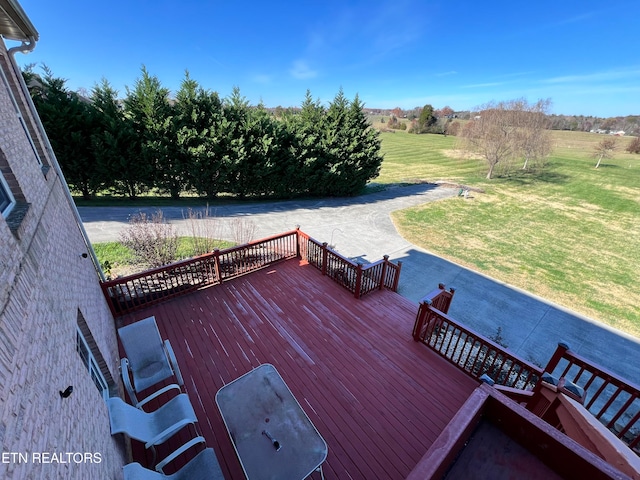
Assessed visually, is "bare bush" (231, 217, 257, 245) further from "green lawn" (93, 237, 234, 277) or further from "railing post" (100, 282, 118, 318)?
"railing post" (100, 282, 118, 318)

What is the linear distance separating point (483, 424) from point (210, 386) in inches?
143

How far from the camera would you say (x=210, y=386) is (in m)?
3.93

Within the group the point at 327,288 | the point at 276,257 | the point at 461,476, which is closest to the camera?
A: the point at 461,476

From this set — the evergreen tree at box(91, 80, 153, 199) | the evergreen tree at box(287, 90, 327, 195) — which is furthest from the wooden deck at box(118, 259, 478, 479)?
the evergreen tree at box(287, 90, 327, 195)

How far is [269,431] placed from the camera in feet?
8.88

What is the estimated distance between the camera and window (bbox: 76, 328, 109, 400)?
282 cm

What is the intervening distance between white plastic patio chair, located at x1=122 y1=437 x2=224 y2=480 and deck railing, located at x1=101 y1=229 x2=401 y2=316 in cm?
332

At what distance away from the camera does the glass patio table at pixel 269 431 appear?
8.08ft

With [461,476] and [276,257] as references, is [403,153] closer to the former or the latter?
[276,257]

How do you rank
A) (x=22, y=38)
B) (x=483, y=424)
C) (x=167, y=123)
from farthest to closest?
(x=167, y=123)
(x=22, y=38)
(x=483, y=424)

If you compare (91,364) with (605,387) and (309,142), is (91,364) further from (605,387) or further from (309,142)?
(309,142)

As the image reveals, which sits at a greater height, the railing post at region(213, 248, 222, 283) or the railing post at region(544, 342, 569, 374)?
the railing post at region(544, 342, 569, 374)

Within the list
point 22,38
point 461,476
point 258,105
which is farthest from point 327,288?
point 258,105

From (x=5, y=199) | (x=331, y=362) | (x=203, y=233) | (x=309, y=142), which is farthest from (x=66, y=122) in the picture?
(x=331, y=362)
